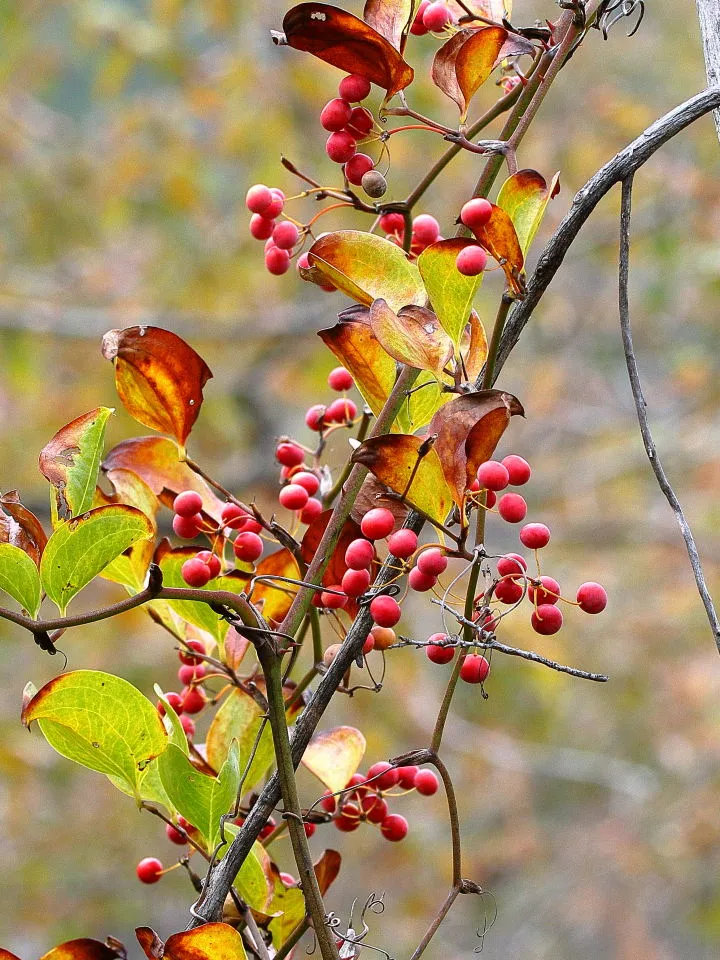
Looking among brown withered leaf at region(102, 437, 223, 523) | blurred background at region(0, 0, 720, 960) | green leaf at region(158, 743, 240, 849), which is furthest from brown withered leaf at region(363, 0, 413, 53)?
blurred background at region(0, 0, 720, 960)

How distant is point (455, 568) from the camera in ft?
11.2

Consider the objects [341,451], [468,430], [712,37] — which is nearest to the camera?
[468,430]

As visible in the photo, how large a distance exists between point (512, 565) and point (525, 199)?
157 mm

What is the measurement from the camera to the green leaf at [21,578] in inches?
16.3

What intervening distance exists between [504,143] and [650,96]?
4430 millimetres

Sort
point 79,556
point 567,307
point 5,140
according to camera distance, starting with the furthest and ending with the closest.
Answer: point 567,307
point 5,140
point 79,556

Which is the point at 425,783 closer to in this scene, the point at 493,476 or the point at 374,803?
the point at 374,803

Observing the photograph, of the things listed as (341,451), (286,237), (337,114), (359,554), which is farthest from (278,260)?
(341,451)

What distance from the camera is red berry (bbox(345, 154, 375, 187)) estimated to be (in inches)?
20.1

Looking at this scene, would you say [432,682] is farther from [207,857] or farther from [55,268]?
[207,857]

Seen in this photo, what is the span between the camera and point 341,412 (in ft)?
2.01

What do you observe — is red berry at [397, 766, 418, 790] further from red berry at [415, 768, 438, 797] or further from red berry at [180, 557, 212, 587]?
red berry at [180, 557, 212, 587]

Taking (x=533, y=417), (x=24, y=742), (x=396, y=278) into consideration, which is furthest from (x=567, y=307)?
(x=396, y=278)

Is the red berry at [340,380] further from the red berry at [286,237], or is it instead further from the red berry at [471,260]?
the red berry at [471,260]
